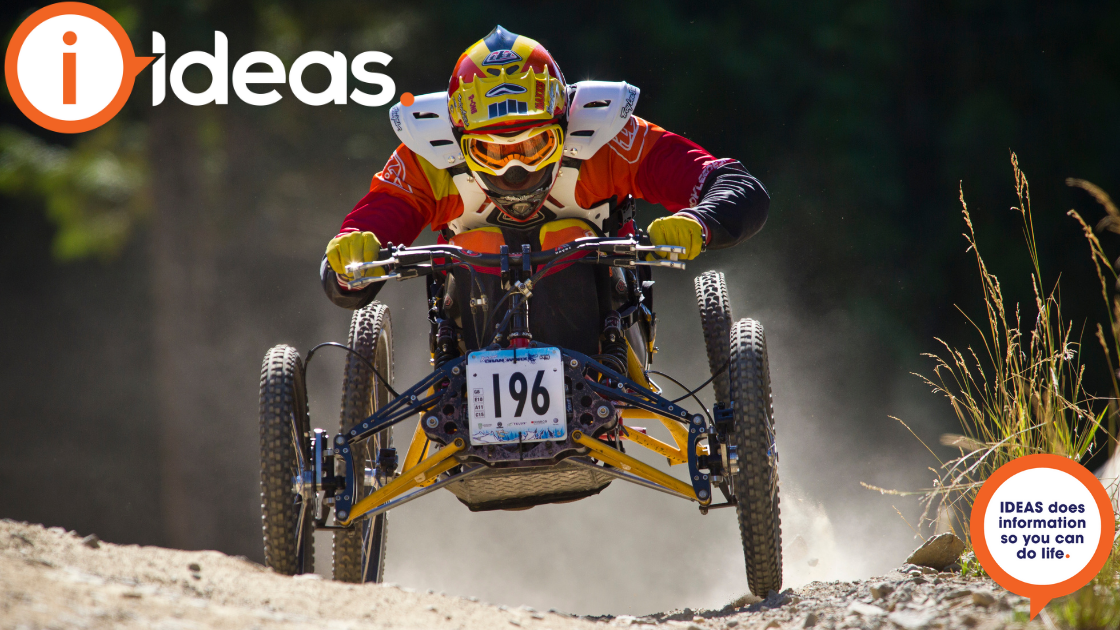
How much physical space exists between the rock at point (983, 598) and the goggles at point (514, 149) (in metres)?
2.07

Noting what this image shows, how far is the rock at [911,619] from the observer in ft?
8.01

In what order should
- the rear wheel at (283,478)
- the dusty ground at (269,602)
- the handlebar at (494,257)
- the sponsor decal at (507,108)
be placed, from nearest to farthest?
the dusty ground at (269,602) < the handlebar at (494,257) < the rear wheel at (283,478) < the sponsor decal at (507,108)

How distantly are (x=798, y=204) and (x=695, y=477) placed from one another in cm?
567

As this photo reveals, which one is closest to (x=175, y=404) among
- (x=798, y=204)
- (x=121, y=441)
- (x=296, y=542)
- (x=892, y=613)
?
(x=121, y=441)

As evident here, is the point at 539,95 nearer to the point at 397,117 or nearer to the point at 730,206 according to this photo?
the point at 397,117

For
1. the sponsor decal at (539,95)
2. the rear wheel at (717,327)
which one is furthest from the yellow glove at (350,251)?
the rear wheel at (717,327)

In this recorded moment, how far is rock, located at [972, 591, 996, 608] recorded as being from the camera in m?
2.48

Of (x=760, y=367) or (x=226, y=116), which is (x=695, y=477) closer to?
(x=760, y=367)

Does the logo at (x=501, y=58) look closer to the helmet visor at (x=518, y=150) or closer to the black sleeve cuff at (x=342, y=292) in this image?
the helmet visor at (x=518, y=150)

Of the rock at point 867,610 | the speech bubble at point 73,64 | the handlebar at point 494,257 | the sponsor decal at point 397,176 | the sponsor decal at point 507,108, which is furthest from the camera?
the speech bubble at point 73,64

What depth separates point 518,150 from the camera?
3.65m

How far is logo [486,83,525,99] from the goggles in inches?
5.9

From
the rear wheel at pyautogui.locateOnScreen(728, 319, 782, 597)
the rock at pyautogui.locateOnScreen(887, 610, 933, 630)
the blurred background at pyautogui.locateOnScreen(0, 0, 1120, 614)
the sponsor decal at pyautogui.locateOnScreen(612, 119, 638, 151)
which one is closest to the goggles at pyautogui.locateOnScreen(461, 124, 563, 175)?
the sponsor decal at pyautogui.locateOnScreen(612, 119, 638, 151)

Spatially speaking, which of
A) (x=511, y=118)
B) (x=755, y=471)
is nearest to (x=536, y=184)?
(x=511, y=118)
